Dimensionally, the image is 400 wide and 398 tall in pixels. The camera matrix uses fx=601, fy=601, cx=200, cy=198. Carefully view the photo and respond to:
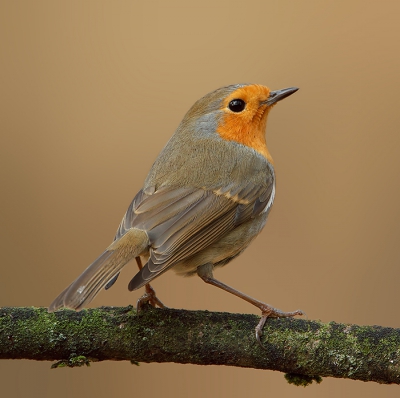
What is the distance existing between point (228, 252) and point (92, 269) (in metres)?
0.87

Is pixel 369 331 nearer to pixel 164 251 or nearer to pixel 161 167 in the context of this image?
pixel 164 251

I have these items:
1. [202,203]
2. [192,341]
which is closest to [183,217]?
[202,203]

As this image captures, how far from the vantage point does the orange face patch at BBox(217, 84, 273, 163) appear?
13.2ft

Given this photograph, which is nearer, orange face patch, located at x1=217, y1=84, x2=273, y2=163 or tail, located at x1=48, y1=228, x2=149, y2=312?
tail, located at x1=48, y1=228, x2=149, y2=312

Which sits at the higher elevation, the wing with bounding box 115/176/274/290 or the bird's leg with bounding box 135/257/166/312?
the wing with bounding box 115/176/274/290

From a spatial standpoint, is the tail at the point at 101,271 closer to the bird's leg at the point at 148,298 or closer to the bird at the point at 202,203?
the bird at the point at 202,203

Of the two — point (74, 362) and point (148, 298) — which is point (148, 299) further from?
point (74, 362)

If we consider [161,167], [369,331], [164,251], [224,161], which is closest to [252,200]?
[224,161]

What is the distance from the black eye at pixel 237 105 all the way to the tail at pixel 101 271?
4.24 ft

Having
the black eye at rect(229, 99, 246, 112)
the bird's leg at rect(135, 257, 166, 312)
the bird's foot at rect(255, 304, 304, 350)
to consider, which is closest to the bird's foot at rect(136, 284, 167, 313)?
the bird's leg at rect(135, 257, 166, 312)

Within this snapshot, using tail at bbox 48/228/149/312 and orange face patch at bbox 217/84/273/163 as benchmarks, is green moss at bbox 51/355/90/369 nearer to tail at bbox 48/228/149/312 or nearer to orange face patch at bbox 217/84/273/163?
tail at bbox 48/228/149/312

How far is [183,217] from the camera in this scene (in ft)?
10.7

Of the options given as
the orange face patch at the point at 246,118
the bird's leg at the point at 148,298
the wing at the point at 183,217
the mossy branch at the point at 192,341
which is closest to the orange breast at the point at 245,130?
the orange face patch at the point at 246,118

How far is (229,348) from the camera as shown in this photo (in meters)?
3.04
